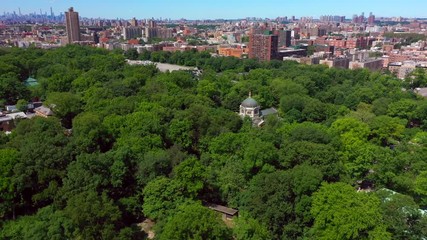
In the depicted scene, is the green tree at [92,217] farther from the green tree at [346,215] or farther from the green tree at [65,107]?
the green tree at [65,107]

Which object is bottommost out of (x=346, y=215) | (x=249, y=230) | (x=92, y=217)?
(x=249, y=230)

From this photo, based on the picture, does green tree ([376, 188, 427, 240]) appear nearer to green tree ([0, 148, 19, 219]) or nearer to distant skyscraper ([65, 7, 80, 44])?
green tree ([0, 148, 19, 219])

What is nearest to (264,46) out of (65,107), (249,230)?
(65,107)

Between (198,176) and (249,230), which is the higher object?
(198,176)

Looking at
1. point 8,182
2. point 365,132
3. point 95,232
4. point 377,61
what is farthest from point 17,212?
point 377,61

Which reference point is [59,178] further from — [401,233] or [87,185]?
[401,233]

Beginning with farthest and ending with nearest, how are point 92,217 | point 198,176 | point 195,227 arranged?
point 198,176
point 92,217
point 195,227

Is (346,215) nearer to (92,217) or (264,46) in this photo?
(92,217)

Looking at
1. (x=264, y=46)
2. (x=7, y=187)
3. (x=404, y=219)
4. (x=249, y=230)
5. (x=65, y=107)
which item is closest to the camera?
(x=249, y=230)

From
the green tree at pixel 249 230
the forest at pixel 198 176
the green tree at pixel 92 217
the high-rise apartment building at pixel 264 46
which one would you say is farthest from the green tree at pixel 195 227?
the high-rise apartment building at pixel 264 46
